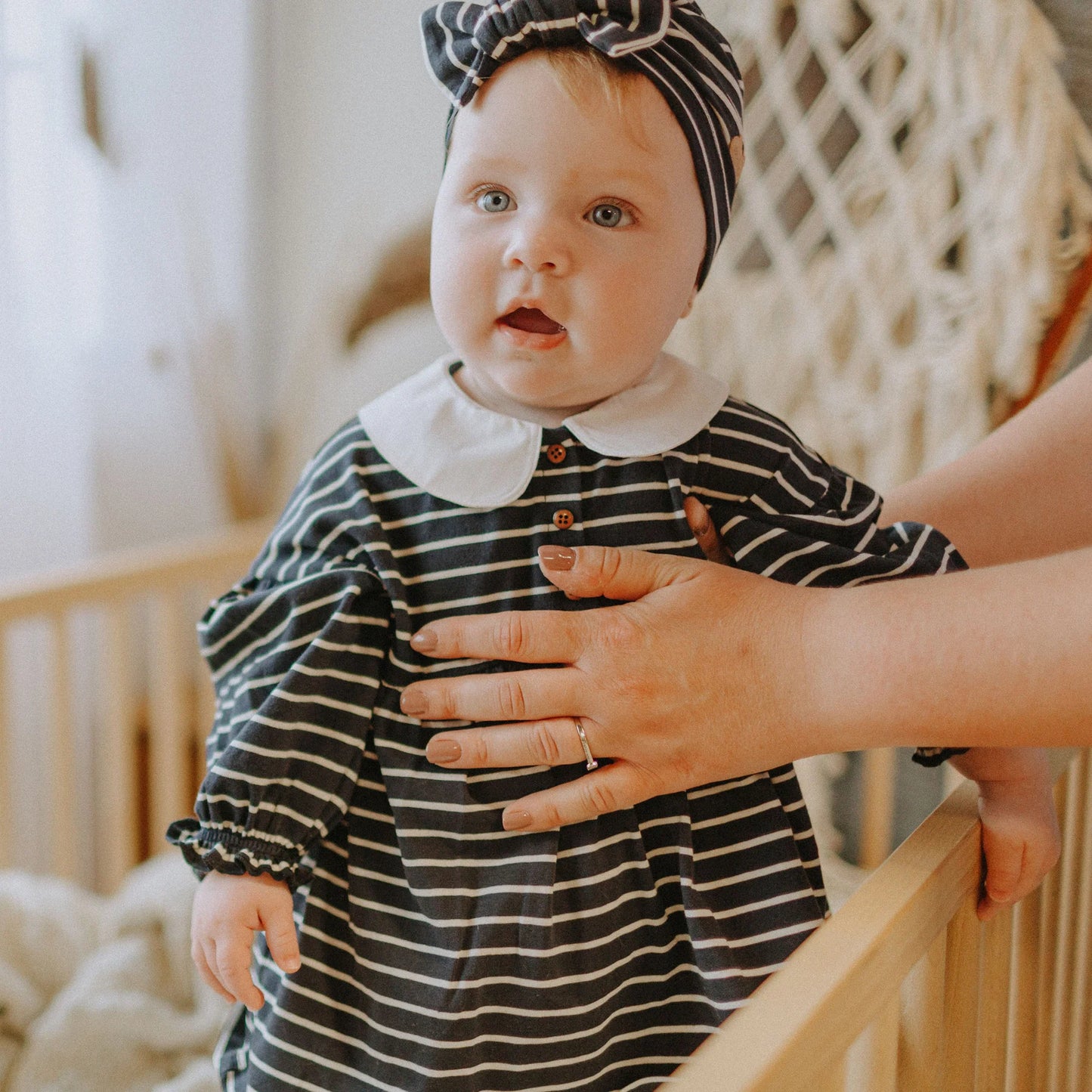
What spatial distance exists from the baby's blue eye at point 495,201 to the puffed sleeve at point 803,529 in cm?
19

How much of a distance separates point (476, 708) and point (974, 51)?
1.03 metres

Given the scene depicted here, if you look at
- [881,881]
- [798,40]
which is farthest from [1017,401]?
[881,881]

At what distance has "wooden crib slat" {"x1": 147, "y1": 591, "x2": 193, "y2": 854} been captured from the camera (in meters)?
1.55

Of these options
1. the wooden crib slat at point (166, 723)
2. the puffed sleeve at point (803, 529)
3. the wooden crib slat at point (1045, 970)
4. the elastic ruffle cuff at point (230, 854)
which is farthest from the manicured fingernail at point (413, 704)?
the wooden crib slat at point (166, 723)

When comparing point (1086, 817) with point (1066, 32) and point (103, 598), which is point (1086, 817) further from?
point (103, 598)

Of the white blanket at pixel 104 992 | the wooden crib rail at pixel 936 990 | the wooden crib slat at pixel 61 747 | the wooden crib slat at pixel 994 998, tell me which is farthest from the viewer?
the wooden crib slat at pixel 61 747

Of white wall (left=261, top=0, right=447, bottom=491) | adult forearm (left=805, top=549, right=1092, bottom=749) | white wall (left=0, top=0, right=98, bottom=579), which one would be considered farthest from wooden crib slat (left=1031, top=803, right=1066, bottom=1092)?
white wall (left=0, top=0, right=98, bottom=579)

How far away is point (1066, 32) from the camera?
1232mm

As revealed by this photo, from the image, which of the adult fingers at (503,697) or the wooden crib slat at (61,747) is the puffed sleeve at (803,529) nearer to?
the adult fingers at (503,697)

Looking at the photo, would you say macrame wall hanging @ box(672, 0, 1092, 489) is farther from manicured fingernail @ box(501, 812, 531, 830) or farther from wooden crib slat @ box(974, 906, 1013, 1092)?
manicured fingernail @ box(501, 812, 531, 830)

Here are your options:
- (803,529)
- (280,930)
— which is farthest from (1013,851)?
(280,930)

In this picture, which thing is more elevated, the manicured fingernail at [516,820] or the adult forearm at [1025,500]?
the adult forearm at [1025,500]

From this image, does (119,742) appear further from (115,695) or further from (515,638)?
(515,638)

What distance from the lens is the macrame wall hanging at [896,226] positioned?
125cm
